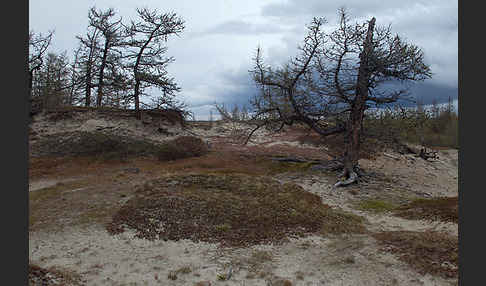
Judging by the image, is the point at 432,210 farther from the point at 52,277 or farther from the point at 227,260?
the point at 52,277

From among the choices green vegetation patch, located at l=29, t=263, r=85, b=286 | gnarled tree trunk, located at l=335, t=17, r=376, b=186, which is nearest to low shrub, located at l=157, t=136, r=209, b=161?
gnarled tree trunk, located at l=335, t=17, r=376, b=186

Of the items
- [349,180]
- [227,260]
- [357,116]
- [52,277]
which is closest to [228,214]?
[227,260]

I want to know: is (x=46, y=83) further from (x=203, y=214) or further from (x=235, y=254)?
(x=235, y=254)

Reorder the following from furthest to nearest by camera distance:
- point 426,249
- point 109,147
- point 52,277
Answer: point 109,147
point 426,249
point 52,277

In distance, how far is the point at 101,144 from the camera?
20.0 m

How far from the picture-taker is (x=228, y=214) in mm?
9398

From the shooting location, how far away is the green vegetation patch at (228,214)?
8.36m

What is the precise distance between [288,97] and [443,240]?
11.0 m

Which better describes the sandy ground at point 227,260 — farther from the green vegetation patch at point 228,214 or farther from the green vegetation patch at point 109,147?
the green vegetation patch at point 109,147

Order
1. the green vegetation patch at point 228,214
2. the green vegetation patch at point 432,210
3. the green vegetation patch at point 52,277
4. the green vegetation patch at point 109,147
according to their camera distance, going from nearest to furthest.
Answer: the green vegetation patch at point 52,277
the green vegetation patch at point 228,214
the green vegetation patch at point 432,210
the green vegetation patch at point 109,147

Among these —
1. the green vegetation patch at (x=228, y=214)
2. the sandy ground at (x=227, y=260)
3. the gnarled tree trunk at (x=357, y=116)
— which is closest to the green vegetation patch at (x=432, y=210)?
the sandy ground at (x=227, y=260)

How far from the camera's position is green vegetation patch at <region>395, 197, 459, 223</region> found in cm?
912

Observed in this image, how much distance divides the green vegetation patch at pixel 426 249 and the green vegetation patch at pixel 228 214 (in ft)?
4.17

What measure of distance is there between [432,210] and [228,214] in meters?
6.42
